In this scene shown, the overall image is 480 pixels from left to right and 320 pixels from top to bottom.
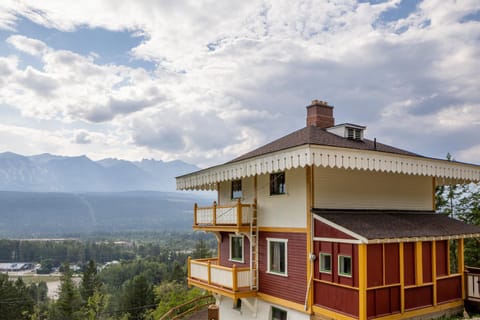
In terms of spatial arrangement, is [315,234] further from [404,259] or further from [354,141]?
[354,141]

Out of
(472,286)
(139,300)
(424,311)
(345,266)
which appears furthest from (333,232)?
(139,300)

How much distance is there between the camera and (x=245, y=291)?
16266 mm

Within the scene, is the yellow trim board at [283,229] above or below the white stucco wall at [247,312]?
above

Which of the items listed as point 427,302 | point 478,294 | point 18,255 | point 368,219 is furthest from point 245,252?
point 18,255

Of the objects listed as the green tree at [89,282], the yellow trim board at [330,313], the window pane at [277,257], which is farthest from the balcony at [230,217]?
the green tree at [89,282]

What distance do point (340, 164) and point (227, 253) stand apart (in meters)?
8.35

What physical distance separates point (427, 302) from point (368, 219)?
3248 millimetres

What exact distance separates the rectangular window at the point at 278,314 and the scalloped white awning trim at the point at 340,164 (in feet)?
17.1

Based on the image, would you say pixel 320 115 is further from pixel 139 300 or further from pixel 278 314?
pixel 139 300

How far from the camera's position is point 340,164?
12.8 m

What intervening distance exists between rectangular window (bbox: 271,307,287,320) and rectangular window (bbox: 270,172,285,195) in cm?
432

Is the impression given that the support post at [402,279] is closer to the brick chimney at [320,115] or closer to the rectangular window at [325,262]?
the rectangular window at [325,262]

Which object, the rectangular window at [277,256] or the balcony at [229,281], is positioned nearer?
the rectangular window at [277,256]

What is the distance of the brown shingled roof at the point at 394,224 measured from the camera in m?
12.7
